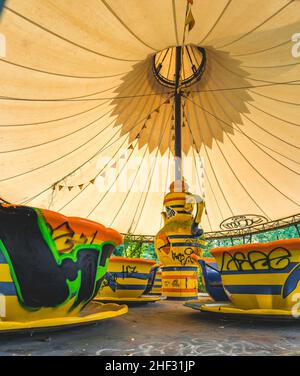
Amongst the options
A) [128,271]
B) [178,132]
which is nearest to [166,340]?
[128,271]

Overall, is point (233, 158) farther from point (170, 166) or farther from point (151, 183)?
point (151, 183)

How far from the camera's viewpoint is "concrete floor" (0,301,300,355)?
108 centimetres

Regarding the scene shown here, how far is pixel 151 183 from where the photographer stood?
7.69m

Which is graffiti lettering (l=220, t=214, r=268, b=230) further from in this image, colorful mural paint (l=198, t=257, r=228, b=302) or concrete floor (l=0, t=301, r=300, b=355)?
concrete floor (l=0, t=301, r=300, b=355)

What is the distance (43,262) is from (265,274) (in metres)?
1.21

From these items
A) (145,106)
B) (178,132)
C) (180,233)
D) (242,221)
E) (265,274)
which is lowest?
(265,274)

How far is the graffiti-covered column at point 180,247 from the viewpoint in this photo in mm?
4127

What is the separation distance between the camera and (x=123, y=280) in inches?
116

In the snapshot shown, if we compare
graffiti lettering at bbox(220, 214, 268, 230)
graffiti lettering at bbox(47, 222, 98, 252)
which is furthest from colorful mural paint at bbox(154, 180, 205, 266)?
graffiti lettering at bbox(220, 214, 268, 230)

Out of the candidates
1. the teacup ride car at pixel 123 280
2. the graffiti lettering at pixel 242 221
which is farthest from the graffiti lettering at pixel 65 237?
the graffiti lettering at pixel 242 221

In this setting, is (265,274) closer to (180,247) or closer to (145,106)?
(180,247)

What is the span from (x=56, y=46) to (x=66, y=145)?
2288mm

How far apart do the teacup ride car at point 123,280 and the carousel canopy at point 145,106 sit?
279 centimetres

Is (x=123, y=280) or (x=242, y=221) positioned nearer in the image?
(x=123, y=280)
